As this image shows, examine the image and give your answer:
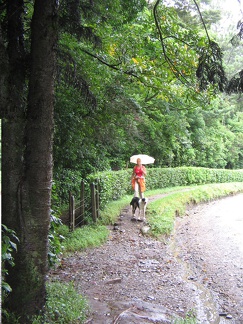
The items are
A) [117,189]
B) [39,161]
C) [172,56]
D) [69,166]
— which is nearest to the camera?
[39,161]

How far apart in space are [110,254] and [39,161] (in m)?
5.07

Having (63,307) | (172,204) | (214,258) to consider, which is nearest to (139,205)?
(214,258)

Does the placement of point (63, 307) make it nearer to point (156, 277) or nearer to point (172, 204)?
point (156, 277)

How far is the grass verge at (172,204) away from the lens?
1188 centimetres

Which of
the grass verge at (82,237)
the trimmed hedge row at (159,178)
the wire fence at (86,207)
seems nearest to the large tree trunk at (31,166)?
the grass verge at (82,237)

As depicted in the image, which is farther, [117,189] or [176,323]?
[117,189]

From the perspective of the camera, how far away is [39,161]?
4.33 m

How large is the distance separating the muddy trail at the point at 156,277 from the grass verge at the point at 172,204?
46 cm

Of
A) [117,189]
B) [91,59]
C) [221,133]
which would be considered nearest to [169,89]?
[91,59]

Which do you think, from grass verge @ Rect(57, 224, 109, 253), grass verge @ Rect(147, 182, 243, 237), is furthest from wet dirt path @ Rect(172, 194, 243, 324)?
grass verge @ Rect(57, 224, 109, 253)

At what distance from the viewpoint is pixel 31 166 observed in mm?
4312

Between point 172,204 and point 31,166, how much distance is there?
12.3m

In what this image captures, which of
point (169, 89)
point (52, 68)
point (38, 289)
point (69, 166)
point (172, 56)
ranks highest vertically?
point (172, 56)

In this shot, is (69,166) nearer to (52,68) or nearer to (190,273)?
(190,273)
